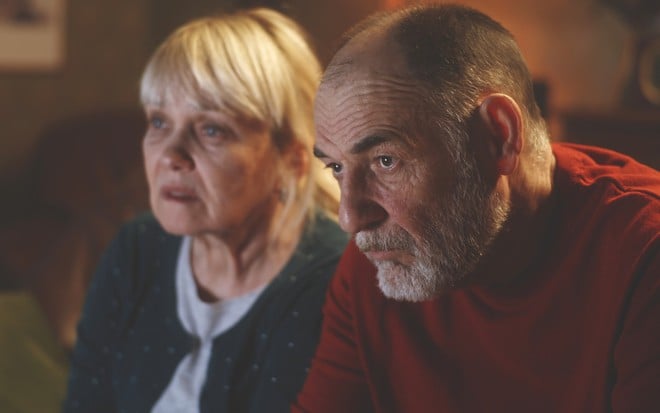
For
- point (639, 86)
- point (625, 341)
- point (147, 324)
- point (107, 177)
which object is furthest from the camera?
point (107, 177)

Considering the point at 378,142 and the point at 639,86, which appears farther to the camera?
the point at 639,86

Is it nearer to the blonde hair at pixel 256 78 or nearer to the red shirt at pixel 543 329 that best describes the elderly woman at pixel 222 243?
the blonde hair at pixel 256 78

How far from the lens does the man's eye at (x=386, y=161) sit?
1034 mm

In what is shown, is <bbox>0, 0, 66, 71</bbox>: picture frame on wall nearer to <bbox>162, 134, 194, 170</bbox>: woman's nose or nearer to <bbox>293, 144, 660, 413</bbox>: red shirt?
<bbox>162, 134, 194, 170</bbox>: woman's nose

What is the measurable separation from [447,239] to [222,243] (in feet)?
2.15

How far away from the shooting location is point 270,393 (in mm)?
1454

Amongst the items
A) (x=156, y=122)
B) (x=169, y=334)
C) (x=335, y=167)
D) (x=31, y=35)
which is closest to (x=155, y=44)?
(x=31, y=35)

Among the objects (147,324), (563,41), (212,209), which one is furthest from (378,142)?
(563,41)

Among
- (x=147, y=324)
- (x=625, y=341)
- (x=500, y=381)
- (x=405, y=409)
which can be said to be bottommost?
(x=147, y=324)

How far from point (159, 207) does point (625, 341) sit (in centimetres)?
88

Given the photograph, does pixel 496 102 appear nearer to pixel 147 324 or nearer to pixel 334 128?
pixel 334 128

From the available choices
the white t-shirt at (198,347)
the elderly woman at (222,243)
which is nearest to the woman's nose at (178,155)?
the elderly woman at (222,243)

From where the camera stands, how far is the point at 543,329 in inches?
41.6

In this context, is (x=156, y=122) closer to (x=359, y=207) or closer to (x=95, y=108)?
(x=359, y=207)
